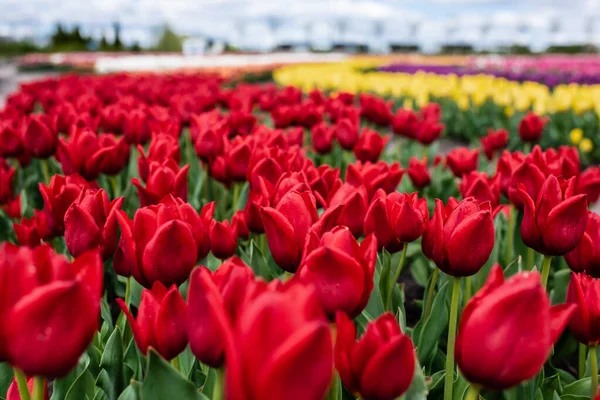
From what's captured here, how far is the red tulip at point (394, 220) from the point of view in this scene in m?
1.28

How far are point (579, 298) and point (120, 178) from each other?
94.0 inches

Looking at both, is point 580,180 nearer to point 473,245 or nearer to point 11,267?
point 473,245

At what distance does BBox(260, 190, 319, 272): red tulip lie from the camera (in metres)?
1.08

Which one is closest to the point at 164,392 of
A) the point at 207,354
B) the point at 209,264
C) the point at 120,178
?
the point at 207,354

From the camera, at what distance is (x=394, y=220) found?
4.36 feet

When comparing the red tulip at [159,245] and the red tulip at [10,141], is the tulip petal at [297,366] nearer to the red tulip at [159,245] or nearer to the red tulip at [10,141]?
the red tulip at [159,245]

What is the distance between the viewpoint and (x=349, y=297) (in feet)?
2.92

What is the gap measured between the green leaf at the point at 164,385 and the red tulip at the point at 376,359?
0.25 meters

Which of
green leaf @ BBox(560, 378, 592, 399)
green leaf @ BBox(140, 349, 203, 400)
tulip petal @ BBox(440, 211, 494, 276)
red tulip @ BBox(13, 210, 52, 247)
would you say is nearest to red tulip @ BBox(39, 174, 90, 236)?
red tulip @ BBox(13, 210, 52, 247)

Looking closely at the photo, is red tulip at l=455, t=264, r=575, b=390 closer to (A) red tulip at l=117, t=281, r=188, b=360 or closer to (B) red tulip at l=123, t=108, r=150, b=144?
(A) red tulip at l=117, t=281, r=188, b=360

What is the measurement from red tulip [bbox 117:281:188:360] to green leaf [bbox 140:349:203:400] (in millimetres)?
67

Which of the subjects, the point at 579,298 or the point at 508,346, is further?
the point at 579,298

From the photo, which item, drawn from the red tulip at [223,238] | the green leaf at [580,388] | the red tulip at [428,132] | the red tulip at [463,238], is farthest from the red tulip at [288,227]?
the red tulip at [428,132]

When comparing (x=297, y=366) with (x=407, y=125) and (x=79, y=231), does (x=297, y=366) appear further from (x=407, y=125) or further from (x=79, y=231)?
(x=407, y=125)
